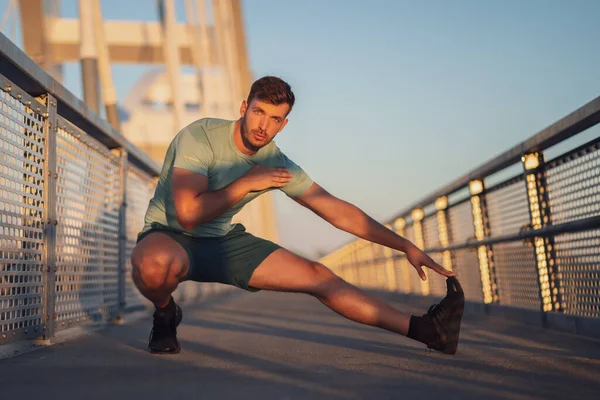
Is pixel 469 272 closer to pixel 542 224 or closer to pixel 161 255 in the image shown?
pixel 542 224

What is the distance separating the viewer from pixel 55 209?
459 centimetres

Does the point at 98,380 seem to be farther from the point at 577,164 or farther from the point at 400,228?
the point at 400,228

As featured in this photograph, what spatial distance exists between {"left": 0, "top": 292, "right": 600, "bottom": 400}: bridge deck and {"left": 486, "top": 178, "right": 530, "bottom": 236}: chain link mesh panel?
2.51 feet

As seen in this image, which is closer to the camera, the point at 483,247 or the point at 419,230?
the point at 483,247

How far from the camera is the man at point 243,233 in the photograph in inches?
133

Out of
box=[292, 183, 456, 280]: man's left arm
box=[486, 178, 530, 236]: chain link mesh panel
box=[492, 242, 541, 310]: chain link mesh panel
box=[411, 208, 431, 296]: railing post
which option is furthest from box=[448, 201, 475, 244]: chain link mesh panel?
box=[292, 183, 456, 280]: man's left arm

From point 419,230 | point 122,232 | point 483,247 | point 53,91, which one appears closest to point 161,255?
point 53,91

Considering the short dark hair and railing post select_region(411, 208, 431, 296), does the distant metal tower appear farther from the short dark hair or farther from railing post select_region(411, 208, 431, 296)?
the short dark hair

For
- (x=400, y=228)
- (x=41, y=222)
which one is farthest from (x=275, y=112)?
(x=400, y=228)

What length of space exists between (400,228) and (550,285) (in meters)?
6.08

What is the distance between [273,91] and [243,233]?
763mm

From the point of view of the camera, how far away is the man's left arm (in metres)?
3.58

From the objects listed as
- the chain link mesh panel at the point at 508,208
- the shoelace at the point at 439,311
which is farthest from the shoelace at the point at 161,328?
the chain link mesh panel at the point at 508,208

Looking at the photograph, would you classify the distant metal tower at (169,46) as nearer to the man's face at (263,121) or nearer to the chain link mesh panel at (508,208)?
the chain link mesh panel at (508,208)
